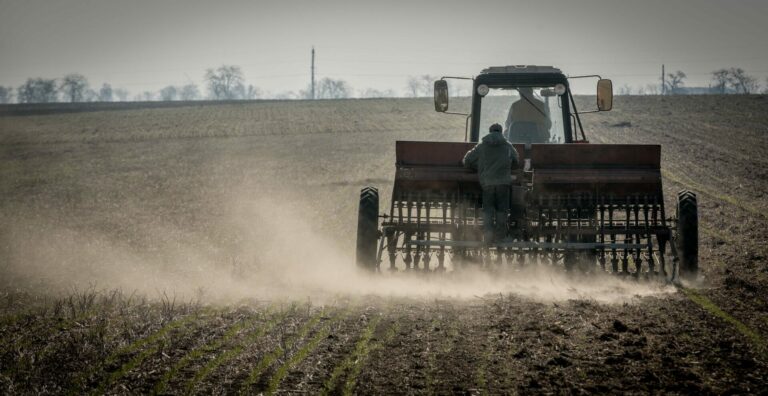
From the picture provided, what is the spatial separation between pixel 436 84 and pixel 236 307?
4.13m

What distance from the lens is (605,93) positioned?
9.26m

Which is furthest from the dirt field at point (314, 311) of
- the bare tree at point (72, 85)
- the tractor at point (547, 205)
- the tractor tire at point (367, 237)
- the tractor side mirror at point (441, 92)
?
Result: the bare tree at point (72, 85)

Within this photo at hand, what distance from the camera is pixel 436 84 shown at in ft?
31.9

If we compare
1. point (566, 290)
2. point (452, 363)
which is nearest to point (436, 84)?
point (566, 290)

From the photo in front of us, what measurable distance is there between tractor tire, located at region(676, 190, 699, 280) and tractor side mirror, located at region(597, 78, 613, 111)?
1.55 metres

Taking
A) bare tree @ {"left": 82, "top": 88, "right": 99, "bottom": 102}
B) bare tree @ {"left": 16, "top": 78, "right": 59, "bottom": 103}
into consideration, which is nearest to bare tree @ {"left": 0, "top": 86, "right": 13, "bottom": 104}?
bare tree @ {"left": 82, "top": 88, "right": 99, "bottom": 102}

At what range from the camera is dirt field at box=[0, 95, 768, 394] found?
5125mm

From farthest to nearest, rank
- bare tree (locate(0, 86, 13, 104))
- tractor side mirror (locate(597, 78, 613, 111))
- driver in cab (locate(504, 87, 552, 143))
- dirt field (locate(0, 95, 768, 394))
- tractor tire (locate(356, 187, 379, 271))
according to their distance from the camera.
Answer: bare tree (locate(0, 86, 13, 104)), driver in cab (locate(504, 87, 552, 143)), tractor side mirror (locate(597, 78, 613, 111)), tractor tire (locate(356, 187, 379, 271)), dirt field (locate(0, 95, 768, 394))

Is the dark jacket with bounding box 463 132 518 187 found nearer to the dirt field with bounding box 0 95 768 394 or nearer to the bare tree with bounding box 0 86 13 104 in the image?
the dirt field with bounding box 0 95 768 394

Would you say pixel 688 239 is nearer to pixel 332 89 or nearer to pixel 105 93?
pixel 332 89

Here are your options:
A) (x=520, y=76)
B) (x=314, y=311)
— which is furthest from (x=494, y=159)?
(x=314, y=311)

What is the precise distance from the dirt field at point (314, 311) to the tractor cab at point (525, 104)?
2.83 m

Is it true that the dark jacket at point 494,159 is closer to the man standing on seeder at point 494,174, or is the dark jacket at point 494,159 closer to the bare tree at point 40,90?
the man standing on seeder at point 494,174

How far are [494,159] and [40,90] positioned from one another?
483ft
